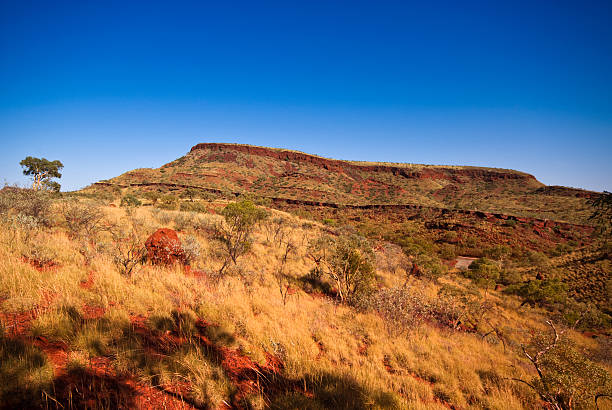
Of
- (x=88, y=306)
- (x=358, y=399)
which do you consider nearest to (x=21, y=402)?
(x=88, y=306)

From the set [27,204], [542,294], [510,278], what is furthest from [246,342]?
[510,278]

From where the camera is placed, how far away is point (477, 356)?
5.46 m

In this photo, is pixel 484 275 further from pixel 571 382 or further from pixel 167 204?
pixel 167 204

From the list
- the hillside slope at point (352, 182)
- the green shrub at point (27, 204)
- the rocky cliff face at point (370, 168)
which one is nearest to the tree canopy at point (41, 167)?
the hillside slope at point (352, 182)

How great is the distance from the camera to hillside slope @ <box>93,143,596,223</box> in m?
52.0

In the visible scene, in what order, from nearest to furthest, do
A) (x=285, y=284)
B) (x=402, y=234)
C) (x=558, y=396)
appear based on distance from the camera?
(x=558, y=396) < (x=285, y=284) < (x=402, y=234)

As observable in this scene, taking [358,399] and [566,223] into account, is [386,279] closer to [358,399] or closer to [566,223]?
[358,399]

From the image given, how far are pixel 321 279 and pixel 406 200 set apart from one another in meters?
54.5

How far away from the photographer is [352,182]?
7531 cm

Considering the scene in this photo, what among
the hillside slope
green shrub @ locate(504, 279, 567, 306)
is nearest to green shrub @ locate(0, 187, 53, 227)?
green shrub @ locate(504, 279, 567, 306)

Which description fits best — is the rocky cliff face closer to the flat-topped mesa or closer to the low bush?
the flat-topped mesa

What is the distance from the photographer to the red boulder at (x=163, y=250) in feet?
21.8

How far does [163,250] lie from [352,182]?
71.9 meters

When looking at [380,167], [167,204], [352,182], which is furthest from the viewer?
[380,167]
